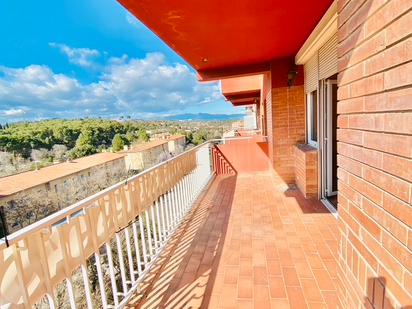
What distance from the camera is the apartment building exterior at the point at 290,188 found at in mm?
990

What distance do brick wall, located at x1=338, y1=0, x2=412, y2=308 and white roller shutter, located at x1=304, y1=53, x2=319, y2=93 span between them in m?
3.15

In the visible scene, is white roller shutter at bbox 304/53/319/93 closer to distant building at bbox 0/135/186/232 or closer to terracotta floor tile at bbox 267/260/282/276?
terracotta floor tile at bbox 267/260/282/276

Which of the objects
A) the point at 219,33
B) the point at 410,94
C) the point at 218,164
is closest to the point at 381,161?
the point at 410,94

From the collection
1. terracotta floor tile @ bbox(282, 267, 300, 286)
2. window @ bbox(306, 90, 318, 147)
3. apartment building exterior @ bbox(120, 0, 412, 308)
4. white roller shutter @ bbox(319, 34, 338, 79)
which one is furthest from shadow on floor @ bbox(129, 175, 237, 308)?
white roller shutter @ bbox(319, 34, 338, 79)

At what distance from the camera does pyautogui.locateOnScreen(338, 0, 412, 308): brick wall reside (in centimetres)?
89

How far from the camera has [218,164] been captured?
725 cm

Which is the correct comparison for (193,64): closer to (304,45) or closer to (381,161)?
(304,45)

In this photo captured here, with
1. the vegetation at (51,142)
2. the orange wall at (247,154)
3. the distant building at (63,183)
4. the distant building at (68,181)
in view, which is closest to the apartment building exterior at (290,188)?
→ the orange wall at (247,154)

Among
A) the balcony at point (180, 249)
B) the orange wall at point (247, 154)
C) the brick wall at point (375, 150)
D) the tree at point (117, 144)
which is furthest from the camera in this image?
the tree at point (117, 144)

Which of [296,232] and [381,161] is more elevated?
[381,161]

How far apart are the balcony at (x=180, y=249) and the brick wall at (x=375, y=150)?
38.4 inches

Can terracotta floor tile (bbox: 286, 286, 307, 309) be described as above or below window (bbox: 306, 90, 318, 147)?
below

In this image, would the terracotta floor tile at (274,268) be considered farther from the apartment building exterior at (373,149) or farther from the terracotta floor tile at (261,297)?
the apartment building exterior at (373,149)

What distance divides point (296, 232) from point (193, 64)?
388 cm
